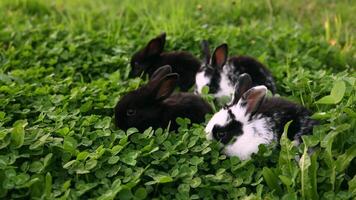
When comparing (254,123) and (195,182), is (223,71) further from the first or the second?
(195,182)

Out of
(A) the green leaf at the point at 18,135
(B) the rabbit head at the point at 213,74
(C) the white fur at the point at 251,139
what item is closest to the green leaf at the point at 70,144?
(A) the green leaf at the point at 18,135

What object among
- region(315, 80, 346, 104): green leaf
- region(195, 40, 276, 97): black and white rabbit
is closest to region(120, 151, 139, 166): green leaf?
region(315, 80, 346, 104): green leaf

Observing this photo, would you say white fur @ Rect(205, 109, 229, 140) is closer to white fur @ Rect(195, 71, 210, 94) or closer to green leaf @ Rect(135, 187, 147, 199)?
green leaf @ Rect(135, 187, 147, 199)

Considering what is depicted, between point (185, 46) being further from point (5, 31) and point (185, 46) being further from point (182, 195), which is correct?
point (182, 195)

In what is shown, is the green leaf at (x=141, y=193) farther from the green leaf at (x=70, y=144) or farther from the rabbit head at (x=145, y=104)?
the rabbit head at (x=145, y=104)

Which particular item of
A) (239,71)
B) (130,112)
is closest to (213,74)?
(239,71)

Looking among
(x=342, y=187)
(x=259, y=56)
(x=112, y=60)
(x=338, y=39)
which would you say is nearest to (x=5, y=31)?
(x=112, y=60)
